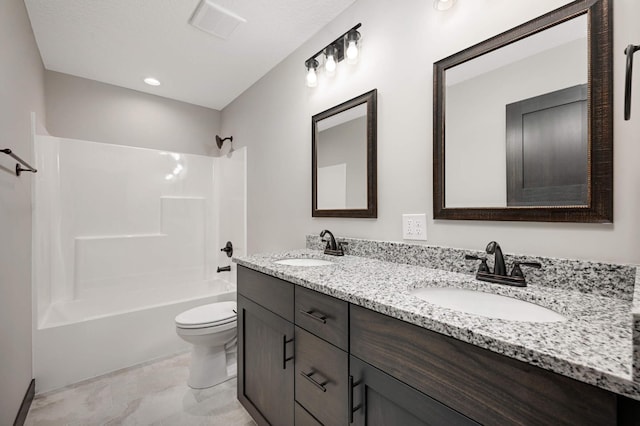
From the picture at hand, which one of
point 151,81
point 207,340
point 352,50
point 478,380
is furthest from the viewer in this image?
point 151,81

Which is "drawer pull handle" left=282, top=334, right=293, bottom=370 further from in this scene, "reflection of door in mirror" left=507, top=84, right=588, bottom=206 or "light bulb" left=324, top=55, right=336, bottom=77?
"light bulb" left=324, top=55, right=336, bottom=77

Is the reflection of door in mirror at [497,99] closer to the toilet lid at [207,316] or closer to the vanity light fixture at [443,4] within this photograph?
the vanity light fixture at [443,4]

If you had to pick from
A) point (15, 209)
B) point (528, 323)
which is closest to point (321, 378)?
point (528, 323)

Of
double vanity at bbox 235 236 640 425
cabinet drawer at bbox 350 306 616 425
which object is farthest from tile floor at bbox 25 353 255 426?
cabinet drawer at bbox 350 306 616 425

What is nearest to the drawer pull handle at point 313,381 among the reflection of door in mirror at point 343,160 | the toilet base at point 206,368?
the reflection of door in mirror at point 343,160

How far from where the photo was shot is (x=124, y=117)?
107 inches

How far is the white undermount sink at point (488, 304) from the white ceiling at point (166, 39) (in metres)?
1.64

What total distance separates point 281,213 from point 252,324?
0.97 m

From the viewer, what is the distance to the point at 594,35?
86cm

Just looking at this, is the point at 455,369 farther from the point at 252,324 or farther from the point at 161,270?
the point at 161,270

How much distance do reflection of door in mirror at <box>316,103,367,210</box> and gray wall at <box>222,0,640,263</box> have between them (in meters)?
0.10

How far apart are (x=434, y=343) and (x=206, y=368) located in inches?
72.7

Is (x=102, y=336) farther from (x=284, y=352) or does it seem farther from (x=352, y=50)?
(x=352, y=50)

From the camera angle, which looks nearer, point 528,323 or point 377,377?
point 528,323
